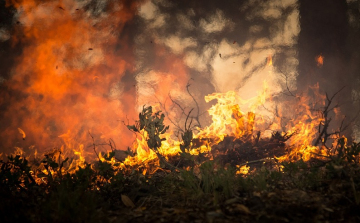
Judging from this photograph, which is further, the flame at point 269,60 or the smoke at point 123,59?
the flame at point 269,60

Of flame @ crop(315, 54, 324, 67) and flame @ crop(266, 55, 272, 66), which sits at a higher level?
flame @ crop(266, 55, 272, 66)

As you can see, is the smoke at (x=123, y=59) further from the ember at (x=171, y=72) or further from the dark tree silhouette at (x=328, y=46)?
the dark tree silhouette at (x=328, y=46)

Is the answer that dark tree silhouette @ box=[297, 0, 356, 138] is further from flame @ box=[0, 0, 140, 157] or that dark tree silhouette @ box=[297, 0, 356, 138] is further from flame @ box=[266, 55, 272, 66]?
flame @ box=[0, 0, 140, 157]

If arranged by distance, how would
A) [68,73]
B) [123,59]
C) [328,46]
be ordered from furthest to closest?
[123,59] → [328,46] → [68,73]

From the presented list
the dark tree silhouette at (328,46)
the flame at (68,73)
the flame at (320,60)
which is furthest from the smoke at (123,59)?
the flame at (320,60)

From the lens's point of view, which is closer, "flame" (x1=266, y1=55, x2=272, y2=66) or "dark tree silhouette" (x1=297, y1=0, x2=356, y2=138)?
"dark tree silhouette" (x1=297, y1=0, x2=356, y2=138)

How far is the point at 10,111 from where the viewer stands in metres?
9.54

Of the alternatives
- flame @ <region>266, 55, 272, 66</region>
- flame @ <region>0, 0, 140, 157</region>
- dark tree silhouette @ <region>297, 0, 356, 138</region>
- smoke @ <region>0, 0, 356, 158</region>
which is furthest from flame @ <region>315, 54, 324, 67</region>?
flame @ <region>0, 0, 140, 157</region>

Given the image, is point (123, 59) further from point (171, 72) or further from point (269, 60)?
point (269, 60)

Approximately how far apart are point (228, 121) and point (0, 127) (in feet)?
27.8

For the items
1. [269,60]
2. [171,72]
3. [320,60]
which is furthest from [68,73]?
[320,60]

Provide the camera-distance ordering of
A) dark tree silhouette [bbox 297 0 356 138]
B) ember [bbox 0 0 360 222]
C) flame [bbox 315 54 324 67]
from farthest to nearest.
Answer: flame [bbox 315 54 324 67] < dark tree silhouette [bbox 297 0 356 138] < ember [bbox 0 0 360 222]

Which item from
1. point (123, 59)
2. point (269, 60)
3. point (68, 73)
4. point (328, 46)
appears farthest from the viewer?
point (269, 60)

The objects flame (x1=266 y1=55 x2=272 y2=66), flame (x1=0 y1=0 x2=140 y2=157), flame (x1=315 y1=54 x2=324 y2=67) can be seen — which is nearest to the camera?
flame (x1=0 y1=0 x2=140 y2=157)
